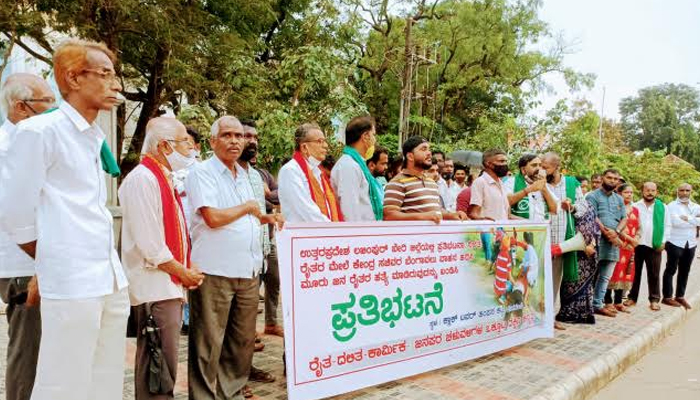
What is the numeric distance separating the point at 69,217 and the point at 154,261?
806 mm

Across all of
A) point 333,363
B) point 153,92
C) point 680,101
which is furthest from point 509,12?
point 680,101

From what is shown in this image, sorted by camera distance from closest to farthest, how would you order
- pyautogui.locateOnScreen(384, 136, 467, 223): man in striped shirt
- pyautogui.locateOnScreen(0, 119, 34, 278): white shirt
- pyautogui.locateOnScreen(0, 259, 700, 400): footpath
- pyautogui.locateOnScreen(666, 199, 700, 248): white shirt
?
1. pyautogui.locateOnScreen(0, 119, 34, 278): white shirt
2. pyautogui.locateOnScreen(0, 259, 700, 400): footpath
3. pyautogui.locateOnScreen(384, 136, 467, 223): man in striped shirt
4. pyautogui.locateOnScreen(666, 199, 700, 248): white shirt

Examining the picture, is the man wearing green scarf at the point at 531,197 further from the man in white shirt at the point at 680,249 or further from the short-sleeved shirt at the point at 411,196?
the man in white shirt at the point at 680,249

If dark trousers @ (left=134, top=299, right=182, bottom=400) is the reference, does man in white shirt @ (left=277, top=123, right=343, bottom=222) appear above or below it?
above

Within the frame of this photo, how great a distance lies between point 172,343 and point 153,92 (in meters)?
8.02

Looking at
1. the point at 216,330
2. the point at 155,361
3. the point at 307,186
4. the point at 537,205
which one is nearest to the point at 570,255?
the point at 537,205

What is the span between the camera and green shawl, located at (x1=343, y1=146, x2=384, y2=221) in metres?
4.35

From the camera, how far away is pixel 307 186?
162 inches

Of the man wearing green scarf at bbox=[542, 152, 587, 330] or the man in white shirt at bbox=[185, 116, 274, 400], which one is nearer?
the man in white shirt at bbox=[185, 116, 274, 400]

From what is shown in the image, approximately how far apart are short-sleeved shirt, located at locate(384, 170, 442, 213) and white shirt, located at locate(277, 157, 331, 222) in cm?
75

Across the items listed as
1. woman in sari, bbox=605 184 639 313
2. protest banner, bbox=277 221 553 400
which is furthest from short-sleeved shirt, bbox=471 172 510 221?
woman in sari, bbox=605 184 639 313

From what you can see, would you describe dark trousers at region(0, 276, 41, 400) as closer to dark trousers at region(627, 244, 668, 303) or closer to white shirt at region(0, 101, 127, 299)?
white shirt at region(0, 101, 127, 299)

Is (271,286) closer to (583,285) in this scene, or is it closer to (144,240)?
(144,240)

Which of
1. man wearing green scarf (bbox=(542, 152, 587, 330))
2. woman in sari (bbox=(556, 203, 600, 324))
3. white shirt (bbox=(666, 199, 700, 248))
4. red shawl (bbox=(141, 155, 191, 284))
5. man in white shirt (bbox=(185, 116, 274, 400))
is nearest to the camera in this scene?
red shawl (bbox=(141, 155, 191, 284))
